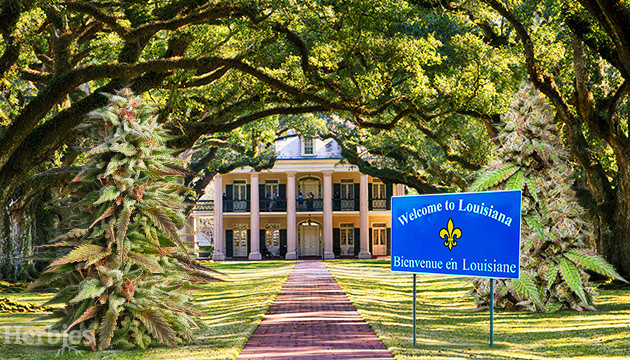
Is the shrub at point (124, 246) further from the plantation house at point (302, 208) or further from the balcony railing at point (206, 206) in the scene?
the balcony railing at point (206, 206)

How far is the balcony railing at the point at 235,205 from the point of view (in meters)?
46.6

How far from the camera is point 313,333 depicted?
10289 millimetres

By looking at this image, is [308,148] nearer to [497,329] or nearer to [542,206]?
[542,206]

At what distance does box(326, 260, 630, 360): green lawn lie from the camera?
8359 millimetres

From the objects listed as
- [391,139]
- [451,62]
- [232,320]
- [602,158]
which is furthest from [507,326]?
[391,139]

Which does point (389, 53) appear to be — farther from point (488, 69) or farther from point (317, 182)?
point (317, 182)

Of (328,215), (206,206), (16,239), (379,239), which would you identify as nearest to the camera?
(16,239)

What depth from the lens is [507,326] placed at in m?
11.2

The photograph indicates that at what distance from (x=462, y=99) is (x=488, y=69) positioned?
3.24ft

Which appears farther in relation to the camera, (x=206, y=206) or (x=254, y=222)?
(x=206, y=206)

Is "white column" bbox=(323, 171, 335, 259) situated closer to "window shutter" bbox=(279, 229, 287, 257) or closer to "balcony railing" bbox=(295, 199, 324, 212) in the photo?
"balcony railing" bbox=(295, 199, 324, 212)

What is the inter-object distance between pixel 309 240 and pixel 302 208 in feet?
8.84

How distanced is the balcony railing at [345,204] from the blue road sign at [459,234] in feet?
119

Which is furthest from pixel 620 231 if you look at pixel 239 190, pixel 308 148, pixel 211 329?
pixel 239 190
